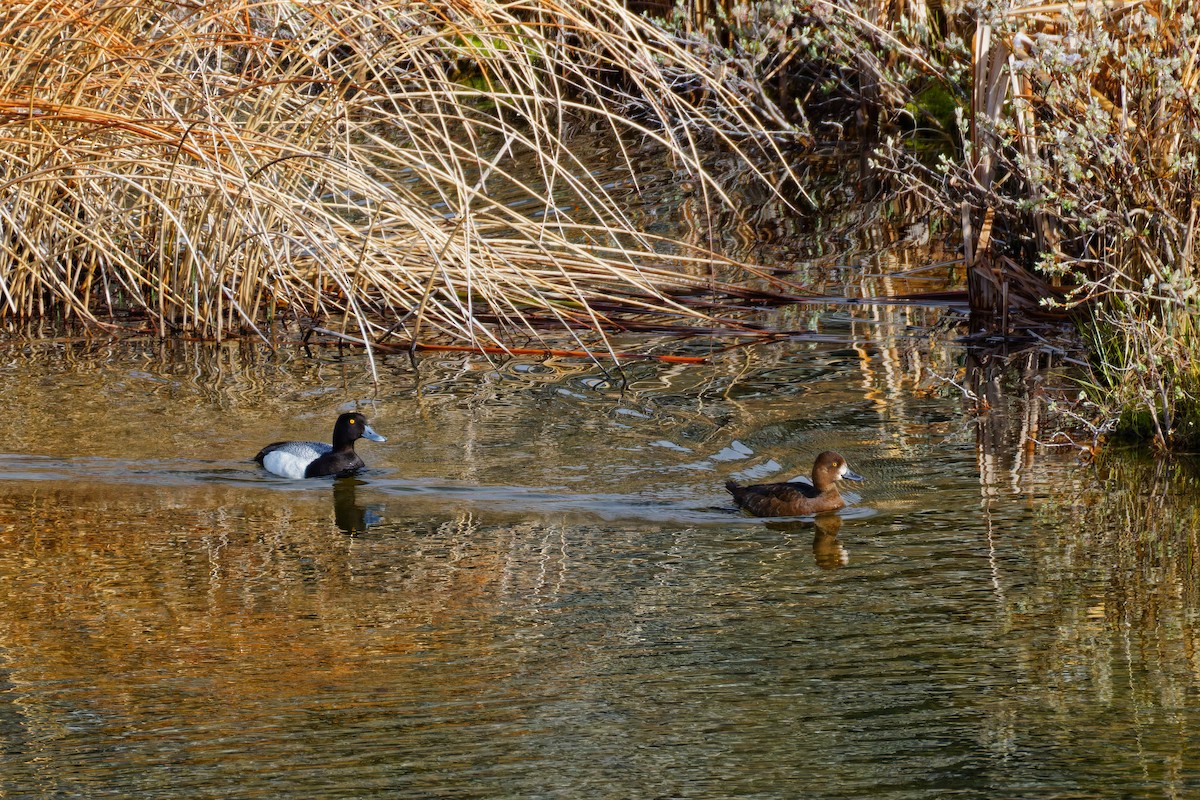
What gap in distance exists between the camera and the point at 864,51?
46.4ft

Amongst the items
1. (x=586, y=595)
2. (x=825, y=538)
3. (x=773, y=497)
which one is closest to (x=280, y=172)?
(x=773, y=497)

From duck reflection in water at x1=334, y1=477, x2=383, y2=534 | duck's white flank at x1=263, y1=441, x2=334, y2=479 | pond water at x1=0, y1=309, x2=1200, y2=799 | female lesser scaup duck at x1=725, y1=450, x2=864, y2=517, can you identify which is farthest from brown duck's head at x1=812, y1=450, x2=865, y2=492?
duck's white flank at x1=263, y1=441, x2=334, y2=479

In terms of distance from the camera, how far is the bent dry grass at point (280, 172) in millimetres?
8469

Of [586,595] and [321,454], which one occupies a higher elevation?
[321,454]

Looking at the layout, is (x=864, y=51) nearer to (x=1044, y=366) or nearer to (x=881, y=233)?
(x=881, y=233)

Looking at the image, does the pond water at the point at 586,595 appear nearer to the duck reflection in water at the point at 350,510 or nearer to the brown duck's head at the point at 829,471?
the duck reflection in water at the point at 350,510

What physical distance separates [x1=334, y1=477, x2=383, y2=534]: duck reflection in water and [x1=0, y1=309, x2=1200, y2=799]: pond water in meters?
0.02

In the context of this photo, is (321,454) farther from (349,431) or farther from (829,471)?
(829,471)

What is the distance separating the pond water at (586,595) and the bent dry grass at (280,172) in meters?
0.88

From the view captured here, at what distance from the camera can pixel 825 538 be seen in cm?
671

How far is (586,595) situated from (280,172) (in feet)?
15.5

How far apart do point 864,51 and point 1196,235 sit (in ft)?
21.7

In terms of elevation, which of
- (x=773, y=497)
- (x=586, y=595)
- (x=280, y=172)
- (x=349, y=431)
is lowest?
(x=586, y=595)

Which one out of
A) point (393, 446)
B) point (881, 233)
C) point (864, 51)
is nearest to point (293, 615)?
point (393, 446)
